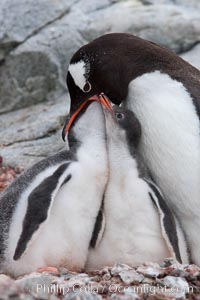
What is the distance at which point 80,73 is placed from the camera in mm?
4742

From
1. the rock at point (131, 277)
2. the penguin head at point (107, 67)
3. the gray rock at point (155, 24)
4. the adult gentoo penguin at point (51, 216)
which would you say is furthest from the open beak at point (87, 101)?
the gray rock at point (155, 24)

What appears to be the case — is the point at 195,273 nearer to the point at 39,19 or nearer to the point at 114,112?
the point at 114,112

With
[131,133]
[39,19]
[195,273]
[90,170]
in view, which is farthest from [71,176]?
[39,19]

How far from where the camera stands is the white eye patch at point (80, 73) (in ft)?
15.5

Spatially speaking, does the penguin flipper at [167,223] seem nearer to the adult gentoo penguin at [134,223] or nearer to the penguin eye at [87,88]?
the adult gentoo penguin at [134,223]

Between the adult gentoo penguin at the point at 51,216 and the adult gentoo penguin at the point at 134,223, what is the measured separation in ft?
0.27

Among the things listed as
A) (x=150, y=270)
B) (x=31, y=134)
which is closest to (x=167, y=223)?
(x=150, y=270)

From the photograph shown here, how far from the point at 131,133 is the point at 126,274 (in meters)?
0.90

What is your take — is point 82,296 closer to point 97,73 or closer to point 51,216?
point 51,216

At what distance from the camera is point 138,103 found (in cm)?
450

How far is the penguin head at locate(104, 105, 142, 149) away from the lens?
4414 millimetres

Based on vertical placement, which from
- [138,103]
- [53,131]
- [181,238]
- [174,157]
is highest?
[138,103]

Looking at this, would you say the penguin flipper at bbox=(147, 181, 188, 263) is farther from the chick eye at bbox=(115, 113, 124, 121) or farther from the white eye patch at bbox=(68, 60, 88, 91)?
the white eye patch at bbox=(68, 60, 88, 91)

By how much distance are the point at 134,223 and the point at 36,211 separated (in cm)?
53
